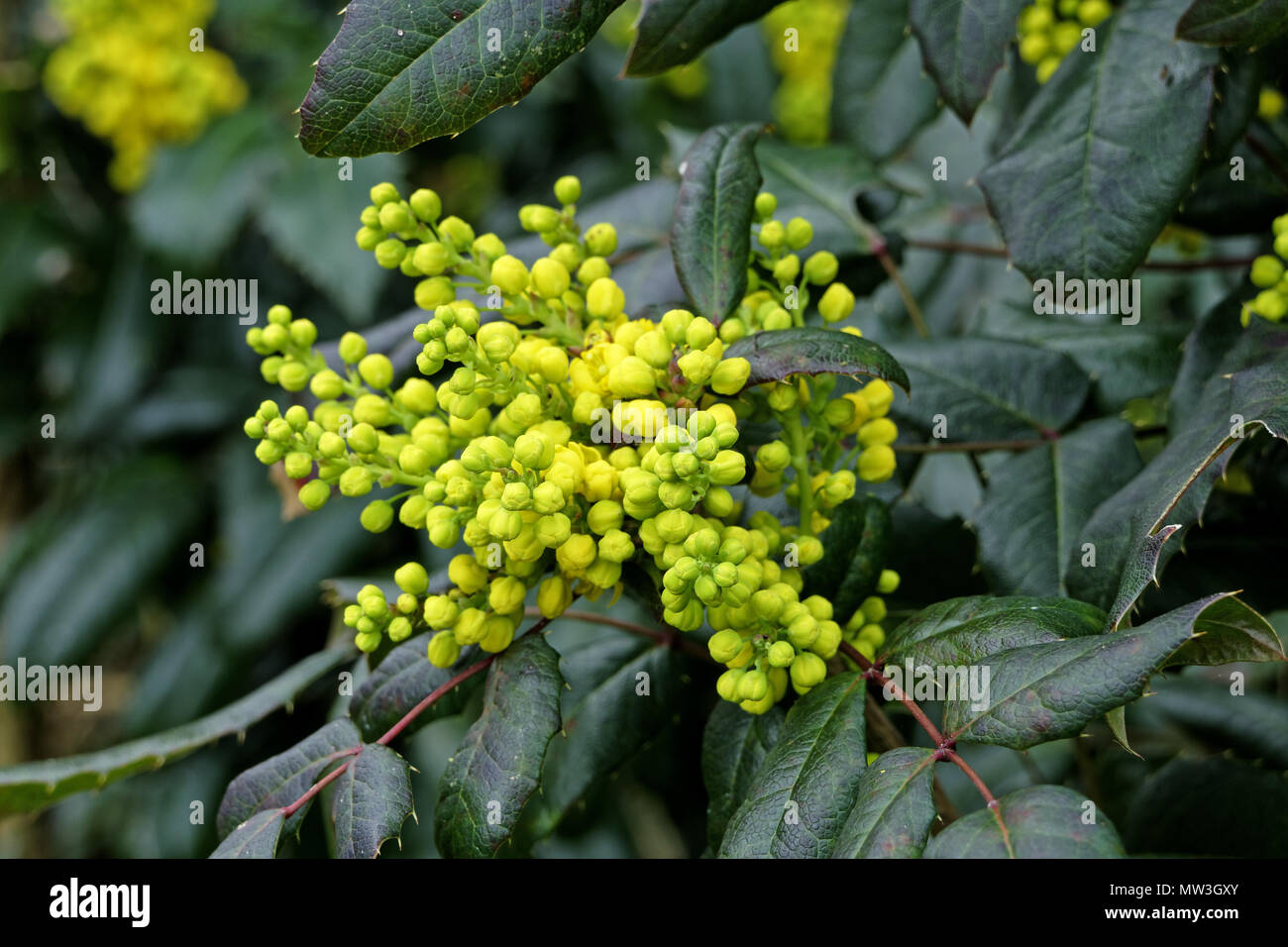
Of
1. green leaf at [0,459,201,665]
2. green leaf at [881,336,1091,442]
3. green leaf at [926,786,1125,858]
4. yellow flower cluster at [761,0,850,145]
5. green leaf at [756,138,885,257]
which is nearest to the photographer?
green leaf at [926,786,1125,858]

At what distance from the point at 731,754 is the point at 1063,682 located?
0.27 meters

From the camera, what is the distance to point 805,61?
7.22ft

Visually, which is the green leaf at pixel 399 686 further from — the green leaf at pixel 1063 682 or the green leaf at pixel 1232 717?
the green leaf at pixel 1232 717

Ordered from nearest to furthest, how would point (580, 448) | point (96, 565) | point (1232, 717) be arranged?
point (580, 448) → point (1232, 717) → point (96, 565)

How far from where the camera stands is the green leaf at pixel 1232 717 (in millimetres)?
1209

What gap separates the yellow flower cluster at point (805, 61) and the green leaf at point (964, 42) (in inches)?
39.2

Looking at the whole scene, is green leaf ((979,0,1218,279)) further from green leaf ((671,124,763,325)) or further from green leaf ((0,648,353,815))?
green leaf ((0,648,353,815))

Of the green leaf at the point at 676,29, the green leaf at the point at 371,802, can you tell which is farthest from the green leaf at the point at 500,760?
the green leaf at the point at 676,29

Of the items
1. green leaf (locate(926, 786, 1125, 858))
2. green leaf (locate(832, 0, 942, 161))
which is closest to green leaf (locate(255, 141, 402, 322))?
green leaf (locate(832, 0, 942, 161))

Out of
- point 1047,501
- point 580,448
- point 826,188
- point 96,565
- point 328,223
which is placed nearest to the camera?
point 580,448

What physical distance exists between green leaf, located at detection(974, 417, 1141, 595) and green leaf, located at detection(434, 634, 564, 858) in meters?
0.39

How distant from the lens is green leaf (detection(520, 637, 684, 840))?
95 cm

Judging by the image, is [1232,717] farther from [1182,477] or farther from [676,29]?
[676,29]

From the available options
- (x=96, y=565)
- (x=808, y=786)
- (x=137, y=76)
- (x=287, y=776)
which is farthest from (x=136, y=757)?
(x=137, y=76)
